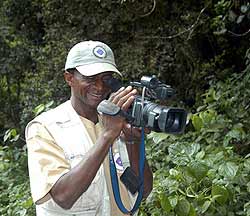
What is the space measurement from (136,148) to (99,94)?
284mm

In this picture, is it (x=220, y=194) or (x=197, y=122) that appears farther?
(x=197, y=122)

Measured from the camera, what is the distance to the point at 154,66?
6.32m

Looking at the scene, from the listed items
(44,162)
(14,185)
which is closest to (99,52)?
(44,162)

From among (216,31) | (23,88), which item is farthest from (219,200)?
(23,88)

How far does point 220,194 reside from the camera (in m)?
3.53

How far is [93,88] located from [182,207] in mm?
1180

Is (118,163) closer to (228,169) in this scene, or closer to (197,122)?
(228,169)

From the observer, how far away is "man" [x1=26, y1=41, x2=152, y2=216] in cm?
232

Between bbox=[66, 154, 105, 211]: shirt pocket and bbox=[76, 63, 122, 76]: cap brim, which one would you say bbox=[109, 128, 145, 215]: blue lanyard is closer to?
bbox=[66, 154, 105, 211]: shirt pocket

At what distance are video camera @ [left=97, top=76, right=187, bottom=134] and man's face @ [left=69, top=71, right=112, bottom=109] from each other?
71mm

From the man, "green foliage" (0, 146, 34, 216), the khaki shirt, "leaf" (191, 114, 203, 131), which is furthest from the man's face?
"leaf" (191, 114, 203, 131)

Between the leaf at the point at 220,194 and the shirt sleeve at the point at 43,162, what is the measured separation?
4.37 ft

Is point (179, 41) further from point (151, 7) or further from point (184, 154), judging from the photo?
point (184, 154)

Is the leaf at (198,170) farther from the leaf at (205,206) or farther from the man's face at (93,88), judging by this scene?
the man's face at (93,88)
